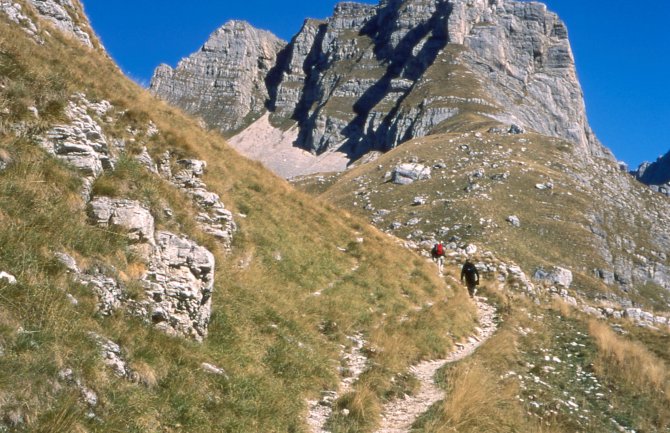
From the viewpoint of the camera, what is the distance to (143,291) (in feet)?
24.3

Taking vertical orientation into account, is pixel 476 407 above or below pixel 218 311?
above

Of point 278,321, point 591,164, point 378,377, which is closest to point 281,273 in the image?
point 278,321

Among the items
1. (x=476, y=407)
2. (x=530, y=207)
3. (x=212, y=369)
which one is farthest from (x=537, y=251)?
(x=212, y=369)

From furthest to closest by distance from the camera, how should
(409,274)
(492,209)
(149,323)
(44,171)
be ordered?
(492,209) → (409,274) → (44,171) → (149,323)

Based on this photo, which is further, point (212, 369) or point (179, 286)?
point (179, 286)

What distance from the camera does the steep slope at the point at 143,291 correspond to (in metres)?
5.23

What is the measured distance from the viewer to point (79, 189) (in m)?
8.08

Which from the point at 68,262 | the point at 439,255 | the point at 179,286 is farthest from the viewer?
the point at 439,255

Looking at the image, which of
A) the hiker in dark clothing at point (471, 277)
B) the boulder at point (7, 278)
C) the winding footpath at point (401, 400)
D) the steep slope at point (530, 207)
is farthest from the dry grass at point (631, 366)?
the steep slope at point (530, 207)

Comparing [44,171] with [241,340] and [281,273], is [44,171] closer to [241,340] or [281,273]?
[241,340]

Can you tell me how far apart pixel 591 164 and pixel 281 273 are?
117 metres

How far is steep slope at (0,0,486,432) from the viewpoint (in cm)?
523

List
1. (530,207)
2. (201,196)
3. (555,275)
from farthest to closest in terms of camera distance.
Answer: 1. (530,207)
2. (555,275)
3. (201,196)

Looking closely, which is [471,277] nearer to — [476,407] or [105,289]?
[476,407]
